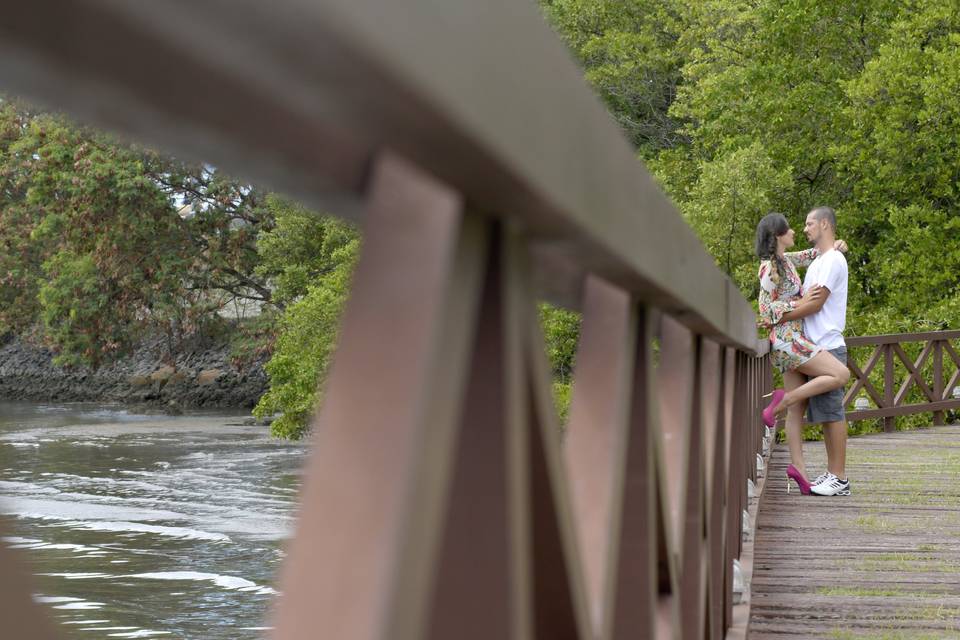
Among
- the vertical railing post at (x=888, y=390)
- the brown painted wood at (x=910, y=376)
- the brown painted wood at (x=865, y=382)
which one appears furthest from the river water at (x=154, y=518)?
the brown painted wood at (x=910, y=376)

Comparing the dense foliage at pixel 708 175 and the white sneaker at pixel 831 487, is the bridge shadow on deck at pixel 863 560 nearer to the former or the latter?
the white sneaker at pixel 831 487

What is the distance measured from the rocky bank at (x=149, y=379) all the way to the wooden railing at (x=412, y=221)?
40.8 m

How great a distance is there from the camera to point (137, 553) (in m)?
20.1

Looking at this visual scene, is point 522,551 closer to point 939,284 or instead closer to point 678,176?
point 939,284

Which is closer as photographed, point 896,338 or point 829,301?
point 829,301

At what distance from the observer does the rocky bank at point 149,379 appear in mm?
43656

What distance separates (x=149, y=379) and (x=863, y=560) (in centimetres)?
4145

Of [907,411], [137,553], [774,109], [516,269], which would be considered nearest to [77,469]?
[137,553]

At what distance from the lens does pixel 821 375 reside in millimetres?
7152

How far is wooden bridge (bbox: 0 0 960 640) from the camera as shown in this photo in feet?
1.34

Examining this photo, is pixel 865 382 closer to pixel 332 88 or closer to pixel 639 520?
pixel 639 520

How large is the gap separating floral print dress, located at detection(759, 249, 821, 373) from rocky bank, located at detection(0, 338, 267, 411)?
1376 inches

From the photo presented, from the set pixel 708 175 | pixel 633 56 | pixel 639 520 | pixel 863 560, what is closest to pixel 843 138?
pixel 708 175

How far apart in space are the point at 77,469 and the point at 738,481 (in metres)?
26.1
